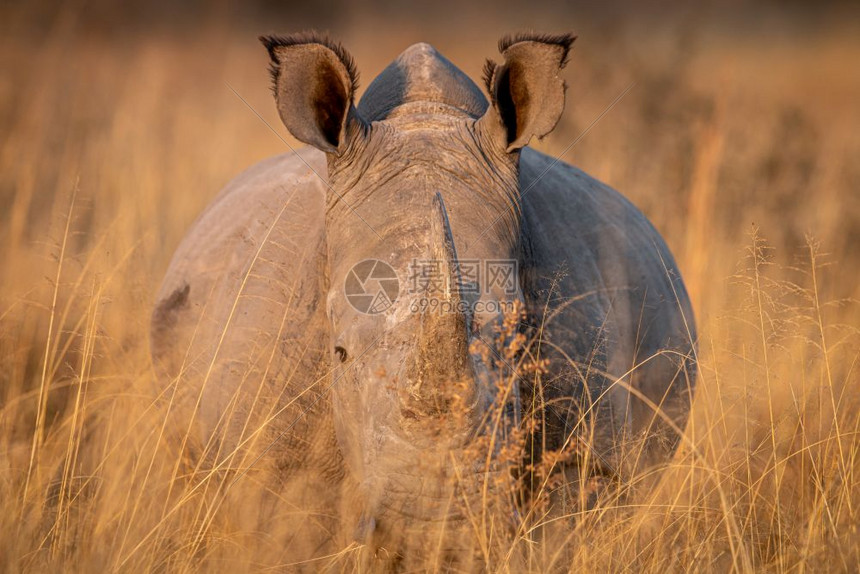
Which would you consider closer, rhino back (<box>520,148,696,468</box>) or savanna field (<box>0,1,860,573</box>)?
savanna field (<box>0,1,860,573</box>)

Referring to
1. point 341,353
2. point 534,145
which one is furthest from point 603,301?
point 534,145

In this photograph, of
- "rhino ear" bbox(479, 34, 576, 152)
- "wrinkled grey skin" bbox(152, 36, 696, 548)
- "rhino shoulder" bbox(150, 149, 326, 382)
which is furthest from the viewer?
"rhino shoulder" bbox(150, 149, 326, 382)

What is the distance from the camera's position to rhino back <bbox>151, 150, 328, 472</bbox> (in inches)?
165

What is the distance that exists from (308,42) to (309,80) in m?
0.16

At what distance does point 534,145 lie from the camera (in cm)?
961

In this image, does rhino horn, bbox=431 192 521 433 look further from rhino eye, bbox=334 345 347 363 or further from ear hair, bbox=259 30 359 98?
ear hair, bbox=259 30 359 98

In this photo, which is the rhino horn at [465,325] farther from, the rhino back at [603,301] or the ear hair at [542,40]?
the ear hair at [542,40]

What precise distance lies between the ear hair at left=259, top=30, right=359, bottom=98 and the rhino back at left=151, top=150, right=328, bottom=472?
2.06 ft

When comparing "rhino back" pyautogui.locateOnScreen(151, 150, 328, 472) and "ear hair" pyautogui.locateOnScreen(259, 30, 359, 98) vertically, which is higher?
"ear hair" pyautogui.locateOnScreen(259, 30, 359, 98)

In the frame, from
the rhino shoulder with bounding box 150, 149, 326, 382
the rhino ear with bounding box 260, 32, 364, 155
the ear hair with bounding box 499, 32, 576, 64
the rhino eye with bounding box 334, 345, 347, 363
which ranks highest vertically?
the ear hair with bounding box 499, 32, 576, 64

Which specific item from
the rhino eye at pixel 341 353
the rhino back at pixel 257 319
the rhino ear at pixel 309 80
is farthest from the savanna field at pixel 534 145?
the rhino ear at pixel 309 80

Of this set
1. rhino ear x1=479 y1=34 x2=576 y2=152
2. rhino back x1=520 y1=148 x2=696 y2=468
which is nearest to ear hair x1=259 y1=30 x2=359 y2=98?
rhino ear x1=479 y1=34 x2=576 y2=152

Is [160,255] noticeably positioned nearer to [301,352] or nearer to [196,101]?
[301,352]

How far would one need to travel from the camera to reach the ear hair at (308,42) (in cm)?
405
